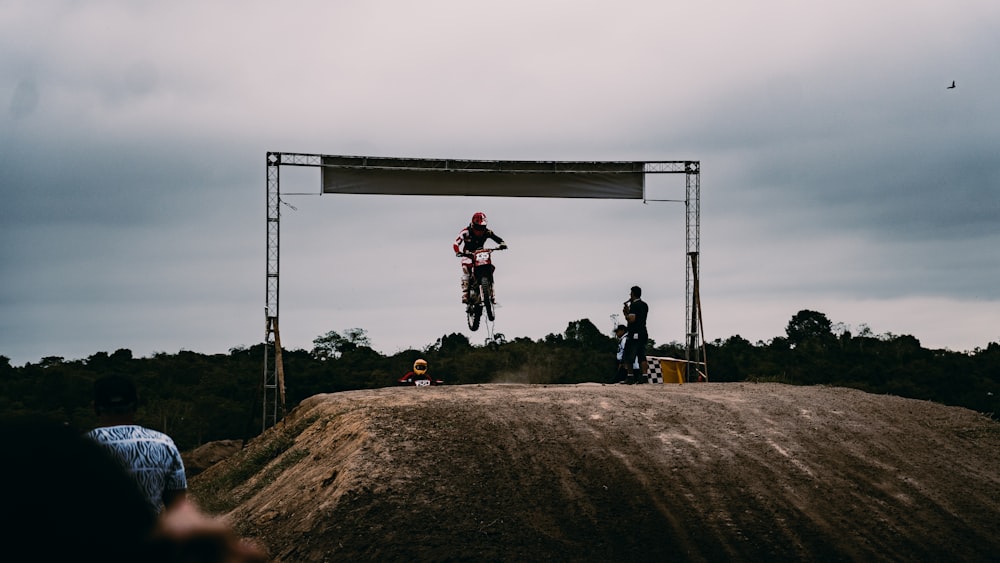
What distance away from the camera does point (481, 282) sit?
19.3 meters

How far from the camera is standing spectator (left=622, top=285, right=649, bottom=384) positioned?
2062 cm

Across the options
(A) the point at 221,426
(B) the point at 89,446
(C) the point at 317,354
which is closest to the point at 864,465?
(B) the point at 89,446

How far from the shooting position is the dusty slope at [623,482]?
40.5ft

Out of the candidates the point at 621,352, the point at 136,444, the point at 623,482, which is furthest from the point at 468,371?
the point at 136,444

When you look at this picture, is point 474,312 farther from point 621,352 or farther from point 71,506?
point 71,506

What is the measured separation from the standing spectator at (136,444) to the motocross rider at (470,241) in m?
13.9

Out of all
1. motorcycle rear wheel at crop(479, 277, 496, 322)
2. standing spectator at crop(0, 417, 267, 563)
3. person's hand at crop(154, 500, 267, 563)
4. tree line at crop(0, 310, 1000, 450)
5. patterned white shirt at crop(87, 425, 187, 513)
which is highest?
motorcycle rear wheel at crop(479, 277, 496, 322)

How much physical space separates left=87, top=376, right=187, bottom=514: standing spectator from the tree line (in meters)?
30.1

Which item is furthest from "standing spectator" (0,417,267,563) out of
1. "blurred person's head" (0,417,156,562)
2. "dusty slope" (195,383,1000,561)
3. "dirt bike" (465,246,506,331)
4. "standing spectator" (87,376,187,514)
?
"dirt bike" (465,246,506,331)

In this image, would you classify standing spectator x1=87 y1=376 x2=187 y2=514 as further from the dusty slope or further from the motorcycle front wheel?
the motorcycle front wheel

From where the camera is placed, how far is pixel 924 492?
14.7 meters

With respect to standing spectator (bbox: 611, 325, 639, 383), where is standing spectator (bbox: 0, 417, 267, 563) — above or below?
above

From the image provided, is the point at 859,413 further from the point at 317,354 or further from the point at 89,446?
the point at 317,354

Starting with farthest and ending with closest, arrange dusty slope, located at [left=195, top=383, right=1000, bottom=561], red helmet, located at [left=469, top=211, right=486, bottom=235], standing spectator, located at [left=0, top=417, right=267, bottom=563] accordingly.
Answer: red helmet, located at [left=469, top=211, right=486, bottom=235] < dusty slope, located at [left=195, top=383, right=1000, bottom=561] < standing spectator, located at [left=0, top=417, right=267, bottom=563]
